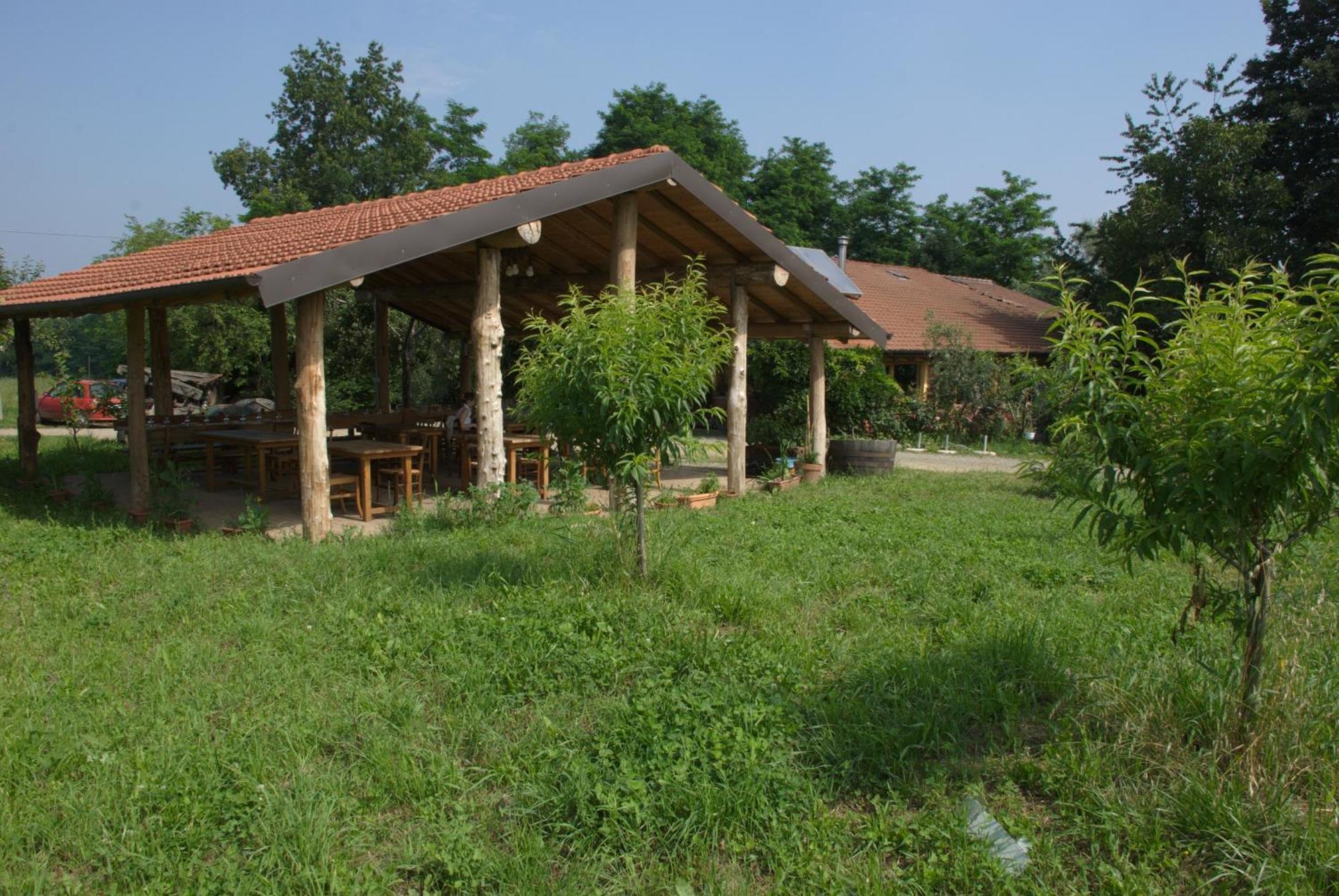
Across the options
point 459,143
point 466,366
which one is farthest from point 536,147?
point 466,366

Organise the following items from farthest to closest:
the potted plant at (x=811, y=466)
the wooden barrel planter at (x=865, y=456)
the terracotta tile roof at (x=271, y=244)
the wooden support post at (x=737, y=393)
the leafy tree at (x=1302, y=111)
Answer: the leafy tree at (x=1302, y=111), the wooden barrel planter at (x=865, y=456), the potted plant at (x=811, y=466), the wooden support post at (x=737, y=393), the terracotta tile roof at (x=271, y=244)

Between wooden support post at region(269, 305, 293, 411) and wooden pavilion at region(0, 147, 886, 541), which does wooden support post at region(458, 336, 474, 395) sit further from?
wooden support post at region(269, 305, 293, 411)

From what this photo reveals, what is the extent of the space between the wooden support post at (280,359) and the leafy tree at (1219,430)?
1355 centimetres

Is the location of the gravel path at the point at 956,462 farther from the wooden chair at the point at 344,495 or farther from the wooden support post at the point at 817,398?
the wooden chair at the point at 344,495

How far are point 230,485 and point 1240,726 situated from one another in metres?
12.3

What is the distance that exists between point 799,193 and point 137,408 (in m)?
31.8

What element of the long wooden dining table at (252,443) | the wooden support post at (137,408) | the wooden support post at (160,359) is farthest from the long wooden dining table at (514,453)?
the wooden support post at (160,359)

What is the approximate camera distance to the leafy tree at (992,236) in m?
38.9

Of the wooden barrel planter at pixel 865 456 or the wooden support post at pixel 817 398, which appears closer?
the wooden support post at pixel 817 398

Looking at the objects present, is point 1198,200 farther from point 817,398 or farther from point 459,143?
point 459,143

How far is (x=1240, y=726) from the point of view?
369 cm

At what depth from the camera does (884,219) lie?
3994 cm

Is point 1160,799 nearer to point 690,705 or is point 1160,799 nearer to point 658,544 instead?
point 690,705

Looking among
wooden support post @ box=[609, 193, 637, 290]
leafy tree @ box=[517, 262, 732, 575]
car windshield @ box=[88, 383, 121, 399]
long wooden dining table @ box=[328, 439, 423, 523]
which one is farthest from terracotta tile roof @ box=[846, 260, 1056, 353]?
leafy tree @ box=[517, 262, 732, 575]
